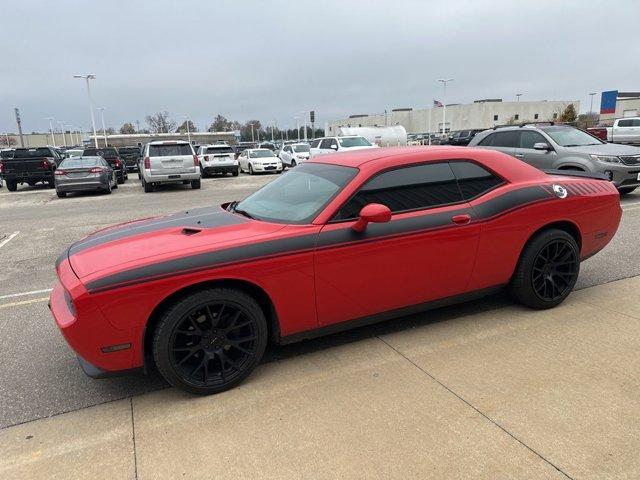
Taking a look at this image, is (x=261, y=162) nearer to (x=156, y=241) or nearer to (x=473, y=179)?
(x=473, y=179)

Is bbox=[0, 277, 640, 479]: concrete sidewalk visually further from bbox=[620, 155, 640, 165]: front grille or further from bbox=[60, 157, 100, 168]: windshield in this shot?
bbox=[60, 157, 100, 168]: windshield

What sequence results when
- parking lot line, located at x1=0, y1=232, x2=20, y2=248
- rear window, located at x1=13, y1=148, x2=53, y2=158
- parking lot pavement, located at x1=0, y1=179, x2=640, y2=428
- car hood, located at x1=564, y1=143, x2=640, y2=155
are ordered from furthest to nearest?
1. rear window, located at x1=13, y1=148, x2=53, y2=158
2. car hood, located at x1=564, y1=143, x2=640, y2=155
3. parking lot line, located at x1=0, y1=232, x2=20, y2=248
4. parking lot pavement, located at x1=0, y1=179, x2=640, y2=428

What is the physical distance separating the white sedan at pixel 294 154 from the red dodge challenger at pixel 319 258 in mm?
22436

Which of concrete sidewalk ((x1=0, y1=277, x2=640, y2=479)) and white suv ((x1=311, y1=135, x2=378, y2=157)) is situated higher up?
white suv ((x1=311, y1=135, x2=378, y2=157))

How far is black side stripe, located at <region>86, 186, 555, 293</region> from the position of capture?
2.78 meters

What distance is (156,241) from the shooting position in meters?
3.19

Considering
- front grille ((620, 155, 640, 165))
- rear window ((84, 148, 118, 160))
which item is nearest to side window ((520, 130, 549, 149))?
front grille ((620, 155, 640, 165))

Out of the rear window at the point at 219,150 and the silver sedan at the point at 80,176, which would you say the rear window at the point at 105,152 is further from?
the silver sedan at the point at 80,176

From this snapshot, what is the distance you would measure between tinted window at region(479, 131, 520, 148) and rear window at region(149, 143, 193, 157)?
1013 centimetres

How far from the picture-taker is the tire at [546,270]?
402 cm

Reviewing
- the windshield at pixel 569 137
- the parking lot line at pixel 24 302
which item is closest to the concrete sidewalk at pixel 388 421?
the parking lot line at pixel 24 302

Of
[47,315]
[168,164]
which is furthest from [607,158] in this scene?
[168,164]

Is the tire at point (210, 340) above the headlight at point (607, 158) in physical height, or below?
below

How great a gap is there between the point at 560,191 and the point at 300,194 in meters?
2.32
